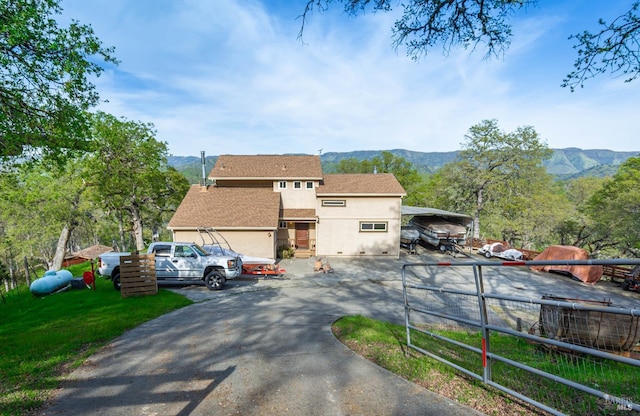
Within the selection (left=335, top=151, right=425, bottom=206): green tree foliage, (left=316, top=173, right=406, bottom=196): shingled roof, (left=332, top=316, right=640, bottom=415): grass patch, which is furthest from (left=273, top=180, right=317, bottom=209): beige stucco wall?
(left=335, top=151, right=425, bottom=206): green tree foliage

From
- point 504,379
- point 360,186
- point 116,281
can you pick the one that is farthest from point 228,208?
point 504,379

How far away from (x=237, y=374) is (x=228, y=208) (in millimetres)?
16227

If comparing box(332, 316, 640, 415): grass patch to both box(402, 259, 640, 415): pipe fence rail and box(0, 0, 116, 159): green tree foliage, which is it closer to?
box(402, 259, 640, 415): pipe fence rail

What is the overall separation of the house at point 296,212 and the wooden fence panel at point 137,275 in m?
6.96

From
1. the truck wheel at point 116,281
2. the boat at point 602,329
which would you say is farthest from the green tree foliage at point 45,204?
the boat at point 602,329

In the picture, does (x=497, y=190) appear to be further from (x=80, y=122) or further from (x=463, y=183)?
(x=80, y=122)

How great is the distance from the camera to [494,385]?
3373 mm

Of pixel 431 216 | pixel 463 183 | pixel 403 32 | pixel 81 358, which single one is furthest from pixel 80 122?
pixel 463 183

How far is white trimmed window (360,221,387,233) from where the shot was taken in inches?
814

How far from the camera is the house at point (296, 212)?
18.4 meters

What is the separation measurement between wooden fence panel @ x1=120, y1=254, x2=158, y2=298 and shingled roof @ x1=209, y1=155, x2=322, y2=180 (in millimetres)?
11616

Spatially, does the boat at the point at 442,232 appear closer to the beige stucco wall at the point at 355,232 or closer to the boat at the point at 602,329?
the beige stucco wall at the point at 355,232

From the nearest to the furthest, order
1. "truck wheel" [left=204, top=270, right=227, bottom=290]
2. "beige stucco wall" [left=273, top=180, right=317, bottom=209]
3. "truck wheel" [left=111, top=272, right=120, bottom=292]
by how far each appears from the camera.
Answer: "truck wheel" [left=111, top=272, right=120, bottom=292]
"truck wheel" [left=204, top=270, right=227, bottom=290]
"beige stucco wall" [left=273, top=180, right=317, bottom=209]

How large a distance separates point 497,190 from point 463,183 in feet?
10.9
